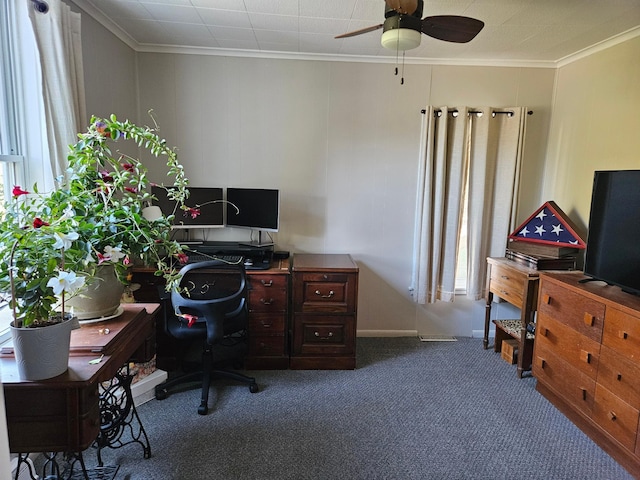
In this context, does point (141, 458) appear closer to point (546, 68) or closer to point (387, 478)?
point (387, 478)

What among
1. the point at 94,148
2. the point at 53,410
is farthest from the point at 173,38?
the point at 53,410

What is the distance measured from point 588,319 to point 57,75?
3173 millimetres

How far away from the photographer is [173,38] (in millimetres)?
2979

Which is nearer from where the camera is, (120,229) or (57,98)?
(120,229)

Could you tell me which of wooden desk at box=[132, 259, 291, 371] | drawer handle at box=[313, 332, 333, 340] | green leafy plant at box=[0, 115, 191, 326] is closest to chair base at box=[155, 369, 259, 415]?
wooden desk at box=[132, 259, 291, 371]

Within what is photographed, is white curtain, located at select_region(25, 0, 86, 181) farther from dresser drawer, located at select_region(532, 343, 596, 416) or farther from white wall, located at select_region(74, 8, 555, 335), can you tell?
dresser drawer, located at select_region(532, 343, 596, 416)

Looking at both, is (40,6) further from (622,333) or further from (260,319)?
(622,333)

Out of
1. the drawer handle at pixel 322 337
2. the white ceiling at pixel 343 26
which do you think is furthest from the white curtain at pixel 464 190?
the drawer handle at pixel 322 337

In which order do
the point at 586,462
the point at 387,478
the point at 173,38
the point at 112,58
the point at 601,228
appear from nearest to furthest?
the point at 387,478, the point at 586,462, the point at 601,228, the point at 112,58, the point at 173,38

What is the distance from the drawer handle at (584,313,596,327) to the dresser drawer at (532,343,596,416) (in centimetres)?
31

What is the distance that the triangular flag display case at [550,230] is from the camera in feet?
9.54

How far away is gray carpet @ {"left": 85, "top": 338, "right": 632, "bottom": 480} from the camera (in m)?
1.95

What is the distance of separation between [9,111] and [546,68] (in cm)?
392

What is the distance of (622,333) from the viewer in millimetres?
1988
